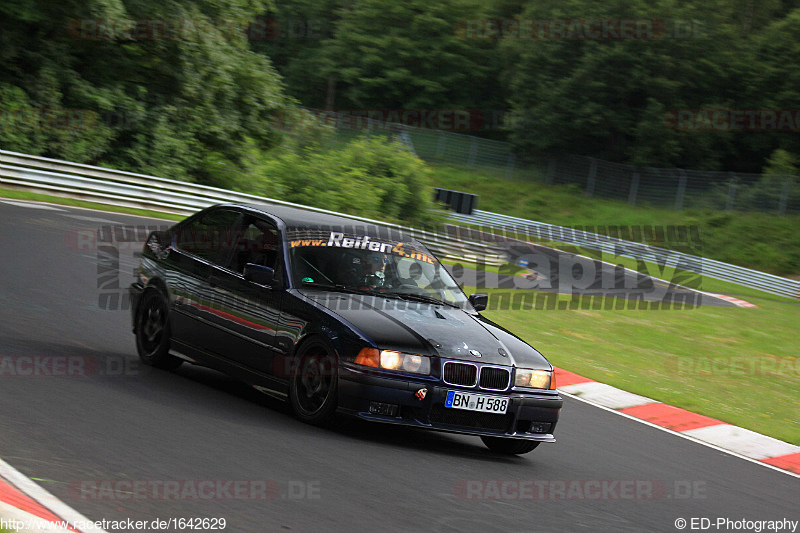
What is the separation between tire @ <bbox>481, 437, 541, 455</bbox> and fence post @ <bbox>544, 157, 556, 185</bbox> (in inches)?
1907

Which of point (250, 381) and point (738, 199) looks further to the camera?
point (738, 199)

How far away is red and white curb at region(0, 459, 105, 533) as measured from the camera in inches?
150

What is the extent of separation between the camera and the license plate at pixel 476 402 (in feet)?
21.3

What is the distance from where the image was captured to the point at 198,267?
7.96 meters

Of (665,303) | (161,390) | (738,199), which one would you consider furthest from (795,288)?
(161,390)

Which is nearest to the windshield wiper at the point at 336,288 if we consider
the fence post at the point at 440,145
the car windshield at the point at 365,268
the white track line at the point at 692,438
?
the car windshield at the point at 365,268

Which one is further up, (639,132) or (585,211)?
(639,132)

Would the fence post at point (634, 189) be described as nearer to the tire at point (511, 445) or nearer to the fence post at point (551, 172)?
the fence post at point (551, 172)

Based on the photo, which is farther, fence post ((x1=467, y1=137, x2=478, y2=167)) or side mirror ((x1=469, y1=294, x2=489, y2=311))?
fence post ((x1=467, y1=137, x2=478, y2=167))

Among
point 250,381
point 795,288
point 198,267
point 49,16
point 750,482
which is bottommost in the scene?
point 795,288

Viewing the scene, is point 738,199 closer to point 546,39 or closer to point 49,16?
point 546,39

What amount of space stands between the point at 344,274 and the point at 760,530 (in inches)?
131

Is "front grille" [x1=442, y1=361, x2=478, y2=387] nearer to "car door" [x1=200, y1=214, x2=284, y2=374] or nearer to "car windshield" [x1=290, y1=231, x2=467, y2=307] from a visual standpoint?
"car windshield" [x1=290, y1=231, x2=467, y2=307]

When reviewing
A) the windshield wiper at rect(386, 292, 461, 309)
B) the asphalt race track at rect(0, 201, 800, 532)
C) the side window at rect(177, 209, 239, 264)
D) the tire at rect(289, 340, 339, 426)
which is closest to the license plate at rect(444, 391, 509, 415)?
the asphalt race track at rect(0, 201, 800, 532)
